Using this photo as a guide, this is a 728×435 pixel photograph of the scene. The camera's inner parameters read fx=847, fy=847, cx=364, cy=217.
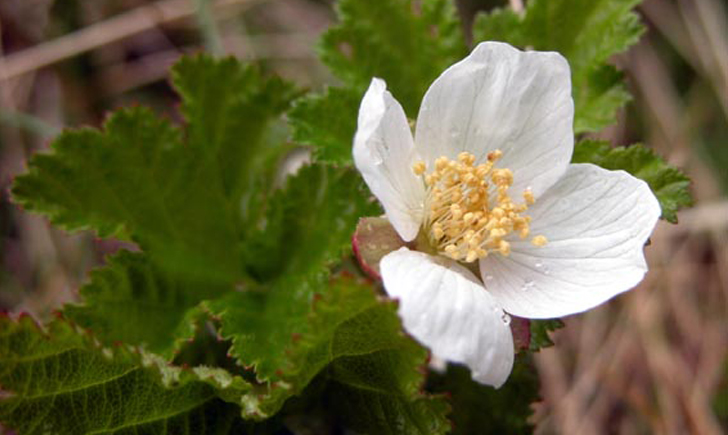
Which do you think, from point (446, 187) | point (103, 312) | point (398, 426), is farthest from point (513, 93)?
point (103, 312)

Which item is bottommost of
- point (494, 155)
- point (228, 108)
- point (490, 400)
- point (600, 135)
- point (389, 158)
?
point (490, 400)

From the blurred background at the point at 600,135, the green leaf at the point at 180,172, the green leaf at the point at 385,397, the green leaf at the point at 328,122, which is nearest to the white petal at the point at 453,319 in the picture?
the green leaf at the point at 385,397

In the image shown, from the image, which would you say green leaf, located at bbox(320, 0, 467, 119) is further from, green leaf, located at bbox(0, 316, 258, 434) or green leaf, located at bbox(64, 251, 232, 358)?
green leaf, located at bbox(0, 316, 258, 434)

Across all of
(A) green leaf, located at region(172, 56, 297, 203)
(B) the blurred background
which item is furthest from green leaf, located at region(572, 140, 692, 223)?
(B) the blurred background

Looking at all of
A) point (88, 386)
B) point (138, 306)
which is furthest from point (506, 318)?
point (138, 306)

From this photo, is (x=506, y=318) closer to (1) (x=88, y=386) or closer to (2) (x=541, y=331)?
(2) (x=541, y=331)

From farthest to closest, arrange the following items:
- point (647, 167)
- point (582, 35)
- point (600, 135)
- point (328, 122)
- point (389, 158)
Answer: point (600, 135)
point (582, 35)
point (328, 122)
point (647, 167)
point (389, 158)

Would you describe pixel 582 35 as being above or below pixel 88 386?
above
